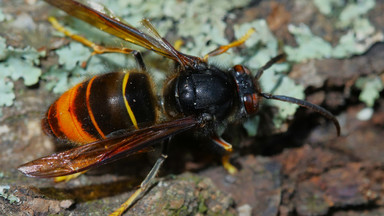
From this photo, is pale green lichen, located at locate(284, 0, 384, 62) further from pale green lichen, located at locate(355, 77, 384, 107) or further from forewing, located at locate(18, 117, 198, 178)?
forewing, located at locate(18, 117, 198, 178)

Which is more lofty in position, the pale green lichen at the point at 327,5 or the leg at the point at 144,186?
the pale green lichen at the point at 327,5

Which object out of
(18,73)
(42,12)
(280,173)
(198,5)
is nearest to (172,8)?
(198,5)

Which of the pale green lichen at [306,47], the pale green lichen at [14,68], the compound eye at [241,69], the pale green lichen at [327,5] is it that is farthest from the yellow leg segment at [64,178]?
the pale green lichen at [327,5]

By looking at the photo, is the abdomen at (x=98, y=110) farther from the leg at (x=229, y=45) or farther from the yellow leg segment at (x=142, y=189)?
the leg at (x=229, y=45)

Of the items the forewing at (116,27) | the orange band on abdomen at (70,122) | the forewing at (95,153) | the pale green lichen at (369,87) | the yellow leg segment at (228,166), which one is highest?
the forewing at (116,27)

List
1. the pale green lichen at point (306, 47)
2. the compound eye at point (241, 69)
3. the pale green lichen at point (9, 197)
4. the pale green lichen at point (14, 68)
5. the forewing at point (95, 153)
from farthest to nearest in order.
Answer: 1. the pale green lichen at point (306, 47)
2. the pale green lichen at point (14, 68)
3. the compound eye at point (241, 69)
4. the pale green lichen at point (9, 197)
5. the forewing at point (95, 153)

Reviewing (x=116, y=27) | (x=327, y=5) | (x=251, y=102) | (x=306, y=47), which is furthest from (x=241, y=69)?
(x=327, y=5)

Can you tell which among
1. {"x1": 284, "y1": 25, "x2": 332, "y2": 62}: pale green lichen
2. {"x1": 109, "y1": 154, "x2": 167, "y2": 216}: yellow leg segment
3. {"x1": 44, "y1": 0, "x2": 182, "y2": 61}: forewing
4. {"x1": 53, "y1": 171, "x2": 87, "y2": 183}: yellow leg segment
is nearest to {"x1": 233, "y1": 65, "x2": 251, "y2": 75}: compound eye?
{"x1": 44, "y1": 0, "x2": 182, "y2": 61}: forewing
